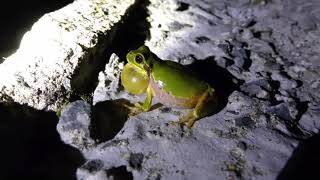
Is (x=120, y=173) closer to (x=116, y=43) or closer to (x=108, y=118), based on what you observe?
(x=108, y=118)

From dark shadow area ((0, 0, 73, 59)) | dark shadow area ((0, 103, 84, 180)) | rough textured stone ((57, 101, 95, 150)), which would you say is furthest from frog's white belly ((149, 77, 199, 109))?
dark shadow area ((0, 0, 73, 59))

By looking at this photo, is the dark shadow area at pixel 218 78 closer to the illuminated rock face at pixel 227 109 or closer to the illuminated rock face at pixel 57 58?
the illuminated rock face at pixel 227 109

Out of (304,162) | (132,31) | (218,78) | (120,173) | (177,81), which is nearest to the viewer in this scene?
(120,173)

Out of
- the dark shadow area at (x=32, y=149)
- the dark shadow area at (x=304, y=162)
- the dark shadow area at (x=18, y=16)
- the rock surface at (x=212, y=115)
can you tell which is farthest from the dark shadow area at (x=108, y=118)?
the dark shadow area at (x=18, y=16)

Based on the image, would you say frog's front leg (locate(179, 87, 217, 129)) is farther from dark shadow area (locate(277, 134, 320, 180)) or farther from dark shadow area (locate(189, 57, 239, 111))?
dark shadow area (locate(277, 134, 320, 180))

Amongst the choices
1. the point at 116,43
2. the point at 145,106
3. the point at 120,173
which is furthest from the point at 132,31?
the point at 120,173
